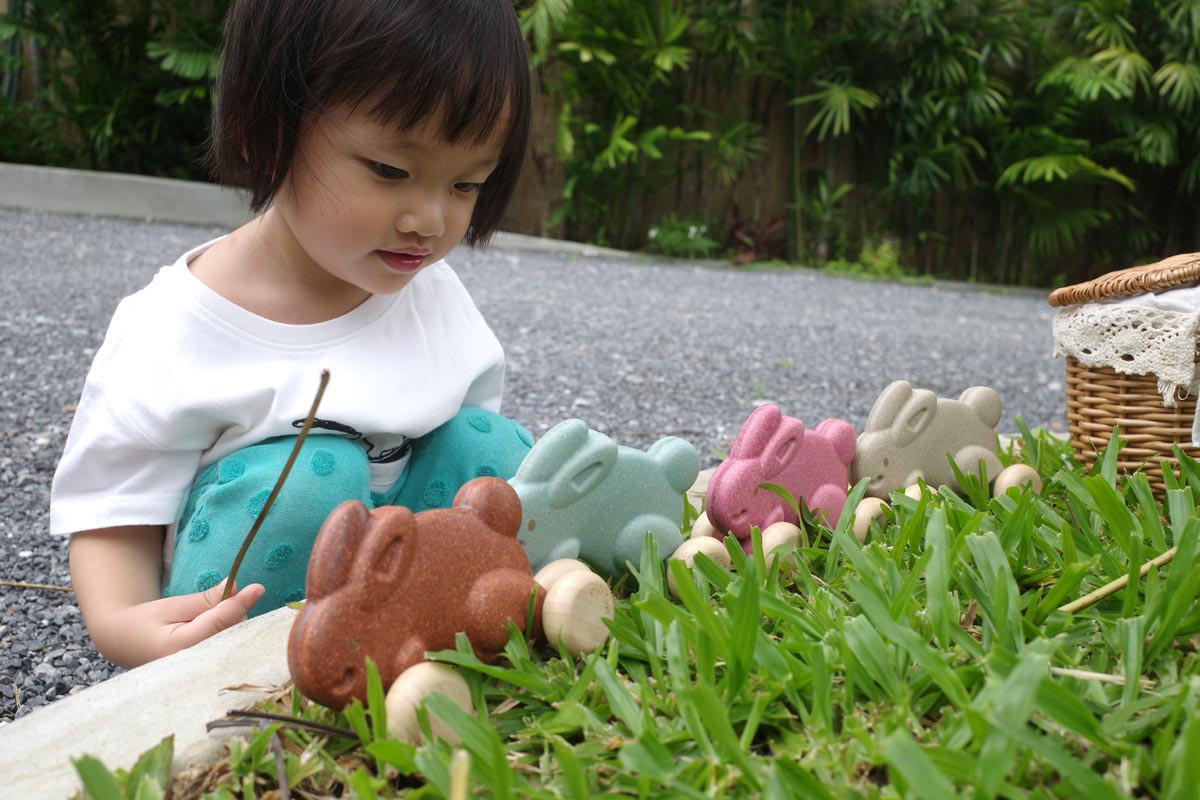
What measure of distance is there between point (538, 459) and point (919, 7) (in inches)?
275

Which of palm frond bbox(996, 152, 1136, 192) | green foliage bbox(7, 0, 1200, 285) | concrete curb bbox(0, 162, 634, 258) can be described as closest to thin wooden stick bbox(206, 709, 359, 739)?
concrete curb bbox(0, 162, 634, 258)

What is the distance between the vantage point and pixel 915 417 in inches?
55.2

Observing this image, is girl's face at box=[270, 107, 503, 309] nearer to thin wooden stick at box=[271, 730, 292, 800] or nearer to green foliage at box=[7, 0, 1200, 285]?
thin wooden stick at box=[271, 730, 292, 800]

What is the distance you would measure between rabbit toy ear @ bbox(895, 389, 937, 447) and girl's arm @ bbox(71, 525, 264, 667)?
0.85 m

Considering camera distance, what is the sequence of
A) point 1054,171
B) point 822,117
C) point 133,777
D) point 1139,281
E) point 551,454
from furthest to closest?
point 822,117 → point 1054,171 → point 1139,281 → point 551,454 → point 133,777

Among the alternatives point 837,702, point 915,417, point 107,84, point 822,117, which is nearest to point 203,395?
point 837,702

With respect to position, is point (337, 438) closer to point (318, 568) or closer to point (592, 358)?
point (318, 568)

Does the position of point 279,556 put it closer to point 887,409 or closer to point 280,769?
point 280,769

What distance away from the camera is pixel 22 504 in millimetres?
1767

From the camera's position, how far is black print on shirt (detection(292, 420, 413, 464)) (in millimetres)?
1241

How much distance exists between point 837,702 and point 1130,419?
3.23 ft

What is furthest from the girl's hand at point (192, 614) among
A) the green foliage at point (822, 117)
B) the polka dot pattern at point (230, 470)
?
the green foliage at point (822, 117)

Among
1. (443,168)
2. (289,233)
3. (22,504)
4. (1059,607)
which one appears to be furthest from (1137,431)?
(22,504)

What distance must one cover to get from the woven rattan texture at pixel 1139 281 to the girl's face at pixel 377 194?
3.07ft
